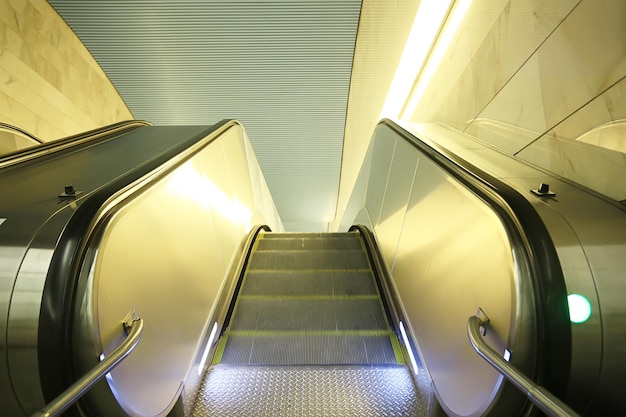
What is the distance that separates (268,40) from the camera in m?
6.51

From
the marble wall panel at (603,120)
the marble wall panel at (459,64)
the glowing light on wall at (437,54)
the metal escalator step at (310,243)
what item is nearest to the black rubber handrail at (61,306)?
the marble wall panel at (603,120)

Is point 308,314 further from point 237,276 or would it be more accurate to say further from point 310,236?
point 310,236

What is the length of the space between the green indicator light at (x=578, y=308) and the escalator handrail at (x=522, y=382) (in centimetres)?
26

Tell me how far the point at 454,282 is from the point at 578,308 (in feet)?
1.97

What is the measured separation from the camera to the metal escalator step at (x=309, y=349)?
2.34m

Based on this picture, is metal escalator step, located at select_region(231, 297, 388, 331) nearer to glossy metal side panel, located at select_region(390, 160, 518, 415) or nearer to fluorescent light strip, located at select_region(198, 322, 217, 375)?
fluorescent light strip, located at select_region(198, 322, 217, 375)

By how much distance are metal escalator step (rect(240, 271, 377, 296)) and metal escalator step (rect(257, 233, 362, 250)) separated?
2.90 feet

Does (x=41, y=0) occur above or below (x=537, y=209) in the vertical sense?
above

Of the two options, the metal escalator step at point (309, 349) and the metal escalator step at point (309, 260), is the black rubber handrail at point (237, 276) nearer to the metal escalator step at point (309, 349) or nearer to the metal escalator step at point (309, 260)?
the metal escalator step at point (309, 260)

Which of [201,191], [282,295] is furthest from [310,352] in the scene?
[201,191]

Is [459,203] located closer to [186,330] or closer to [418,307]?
[418,307]

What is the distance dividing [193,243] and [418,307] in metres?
1.45

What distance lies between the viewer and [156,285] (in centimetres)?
168

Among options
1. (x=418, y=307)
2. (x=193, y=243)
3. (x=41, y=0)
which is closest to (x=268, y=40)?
(x=41, y=0)
